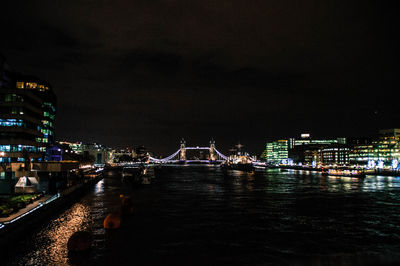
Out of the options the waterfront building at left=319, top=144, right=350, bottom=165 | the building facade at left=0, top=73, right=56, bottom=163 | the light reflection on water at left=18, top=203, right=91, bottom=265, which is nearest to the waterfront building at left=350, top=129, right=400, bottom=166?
the waterfront building at left=319, top=144, right=350, bottom=165

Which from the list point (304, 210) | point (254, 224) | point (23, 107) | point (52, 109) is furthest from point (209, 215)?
point (52, 109)

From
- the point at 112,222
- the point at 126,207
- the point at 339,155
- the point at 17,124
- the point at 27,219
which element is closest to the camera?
the point at 27,219

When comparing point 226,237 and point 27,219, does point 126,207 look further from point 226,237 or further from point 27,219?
point 226,237

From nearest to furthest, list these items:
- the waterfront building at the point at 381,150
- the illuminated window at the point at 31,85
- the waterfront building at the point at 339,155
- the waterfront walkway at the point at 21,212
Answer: the waterfront walkway at the point at 21,212 < the illuminated window at the point at 31,85 < the waterfront building at the point at 381,150 < the waterfront building at the point at 339,155

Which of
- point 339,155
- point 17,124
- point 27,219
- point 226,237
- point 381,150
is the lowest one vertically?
point 226,237

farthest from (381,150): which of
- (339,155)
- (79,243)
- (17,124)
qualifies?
(79,243)

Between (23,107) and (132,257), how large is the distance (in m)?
49.3

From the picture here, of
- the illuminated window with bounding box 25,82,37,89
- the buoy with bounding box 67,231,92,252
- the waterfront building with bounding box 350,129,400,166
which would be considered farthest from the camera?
the waterfront building with bounding box 350,129,400,166

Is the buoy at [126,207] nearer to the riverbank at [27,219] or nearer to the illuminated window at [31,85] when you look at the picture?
the riverbank at [27,219]

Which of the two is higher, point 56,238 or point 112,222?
point 112,222

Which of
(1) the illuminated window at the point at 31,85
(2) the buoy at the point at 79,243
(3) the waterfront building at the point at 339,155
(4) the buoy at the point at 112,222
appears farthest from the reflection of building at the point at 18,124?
(3) the waterfront building at the point at 339,155

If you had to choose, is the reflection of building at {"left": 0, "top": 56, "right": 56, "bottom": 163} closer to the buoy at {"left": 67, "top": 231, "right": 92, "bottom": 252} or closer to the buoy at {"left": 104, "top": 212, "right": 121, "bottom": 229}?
the buoy at {"left": 104, "top": 212, "right": 121, "bottom": 229}

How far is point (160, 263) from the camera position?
1678 cm

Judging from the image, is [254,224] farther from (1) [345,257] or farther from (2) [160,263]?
(2) [160,263]
